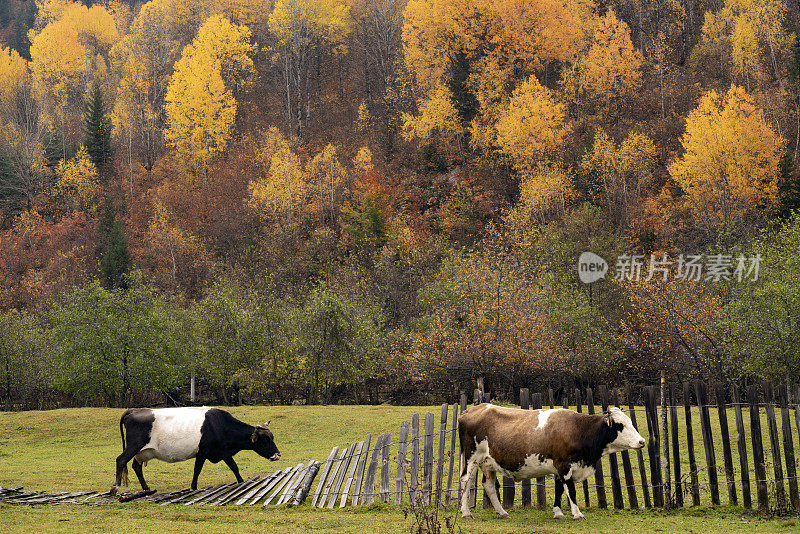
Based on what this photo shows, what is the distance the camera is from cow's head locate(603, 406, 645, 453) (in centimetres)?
1451

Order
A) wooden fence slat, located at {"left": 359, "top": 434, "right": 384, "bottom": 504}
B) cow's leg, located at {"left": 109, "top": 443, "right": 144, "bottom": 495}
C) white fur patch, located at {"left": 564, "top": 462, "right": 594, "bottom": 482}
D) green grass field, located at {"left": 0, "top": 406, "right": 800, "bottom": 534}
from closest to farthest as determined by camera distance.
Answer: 1. green grass field, located at {"left": 0, "top": 406, "right": 800, "bottom": 534}
2. white fur patch, located at {"left": 564, "top": 462, "right": 594, "bottom": 482}
3. wooden fence slat, located at {"left": 359, "top": 434, "right": 384, "bottom": 504}
4. cow's leg, located at {"left": 109, "top": 443, "right": 144, "bottom": 495}

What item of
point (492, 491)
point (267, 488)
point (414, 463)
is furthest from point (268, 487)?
point (492, 491)

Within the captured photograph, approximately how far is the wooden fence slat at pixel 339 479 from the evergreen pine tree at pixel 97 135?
8601 centimetres

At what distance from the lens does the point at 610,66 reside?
75688 millimetres

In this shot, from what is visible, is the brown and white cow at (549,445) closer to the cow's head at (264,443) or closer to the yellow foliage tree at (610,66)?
the cow's head at (264,443)

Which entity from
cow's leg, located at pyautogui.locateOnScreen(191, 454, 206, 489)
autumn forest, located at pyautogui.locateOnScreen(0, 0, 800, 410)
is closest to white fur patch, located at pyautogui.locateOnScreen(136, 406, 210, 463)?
cow's leg, located at pyautogui.locateOnScreen(191, 454, 206, 489)

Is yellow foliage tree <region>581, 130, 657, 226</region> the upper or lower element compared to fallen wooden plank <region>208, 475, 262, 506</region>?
upper

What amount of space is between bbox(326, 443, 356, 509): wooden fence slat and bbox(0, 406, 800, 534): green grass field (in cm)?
51

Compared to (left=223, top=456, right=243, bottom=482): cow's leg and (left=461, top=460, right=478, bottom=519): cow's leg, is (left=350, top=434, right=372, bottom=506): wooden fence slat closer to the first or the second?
(left=461, top=460, right=478, bottom=519): cow's leg

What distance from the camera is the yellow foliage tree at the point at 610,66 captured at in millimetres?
75812

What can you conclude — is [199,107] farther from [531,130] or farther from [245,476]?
[245,476]

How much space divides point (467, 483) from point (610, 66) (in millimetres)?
68321

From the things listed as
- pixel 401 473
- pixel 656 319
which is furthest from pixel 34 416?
pixel 656 319

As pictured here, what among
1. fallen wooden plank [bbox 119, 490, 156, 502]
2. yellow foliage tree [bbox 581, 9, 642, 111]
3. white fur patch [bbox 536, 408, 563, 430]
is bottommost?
fallen wooden plank [bbox 119, 490, 156, 502]
